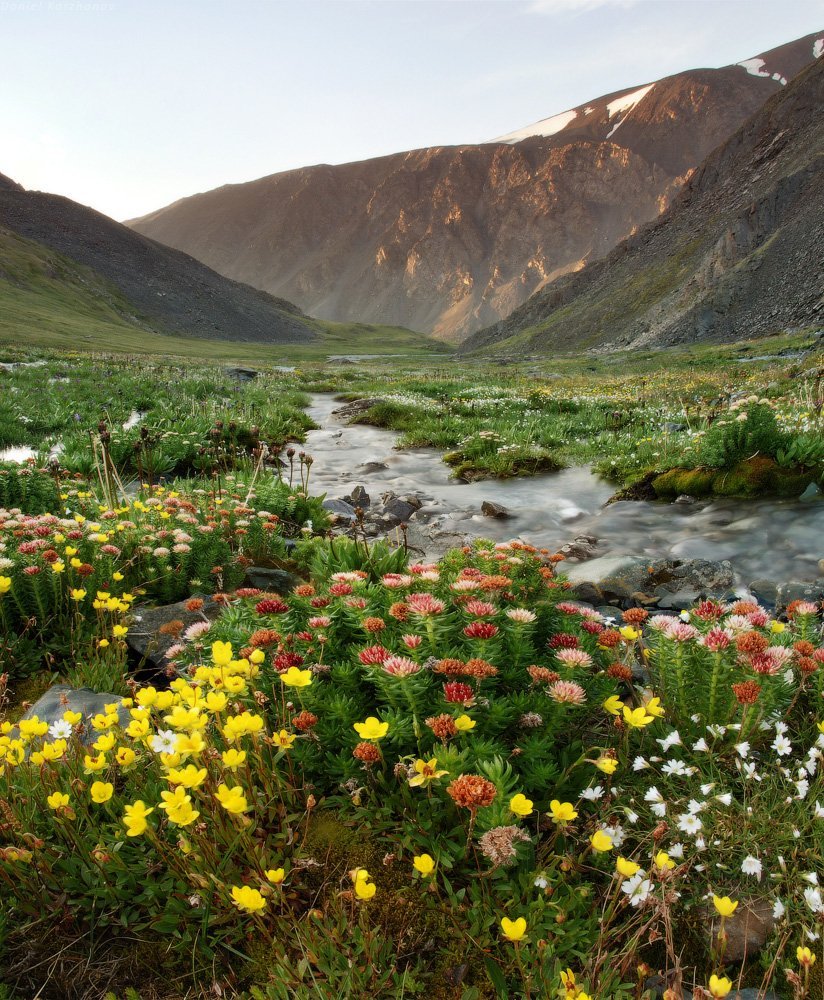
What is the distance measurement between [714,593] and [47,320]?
10276 cm

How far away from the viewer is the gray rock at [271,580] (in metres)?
5.18

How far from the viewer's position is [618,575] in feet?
19.1

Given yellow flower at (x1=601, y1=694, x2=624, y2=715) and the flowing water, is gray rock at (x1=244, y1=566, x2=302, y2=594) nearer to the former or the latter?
yellow flower at (x1=601, y1=694, x2=624, y2=715)

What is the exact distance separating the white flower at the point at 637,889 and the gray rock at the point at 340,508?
6.98m

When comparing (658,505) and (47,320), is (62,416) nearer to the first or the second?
(658,505)

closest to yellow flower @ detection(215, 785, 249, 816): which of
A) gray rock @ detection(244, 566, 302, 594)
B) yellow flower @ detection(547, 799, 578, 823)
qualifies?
yellow flower @ detection(547, 799, 578, 823)

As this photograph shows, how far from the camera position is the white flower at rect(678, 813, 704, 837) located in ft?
6.50

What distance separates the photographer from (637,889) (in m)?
1.78

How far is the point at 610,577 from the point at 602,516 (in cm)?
340

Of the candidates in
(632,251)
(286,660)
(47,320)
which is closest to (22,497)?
(286,660)

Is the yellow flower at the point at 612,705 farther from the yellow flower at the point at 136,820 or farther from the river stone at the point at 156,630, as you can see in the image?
the river stone at the point at 156,630

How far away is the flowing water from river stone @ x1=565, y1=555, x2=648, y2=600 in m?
1.23

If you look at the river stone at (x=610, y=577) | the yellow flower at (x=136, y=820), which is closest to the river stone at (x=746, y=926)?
the yellow flower at (x=136, y=820)

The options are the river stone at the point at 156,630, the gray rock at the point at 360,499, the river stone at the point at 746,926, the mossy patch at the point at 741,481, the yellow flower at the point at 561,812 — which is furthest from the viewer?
the gray rock at the point at 360,499
